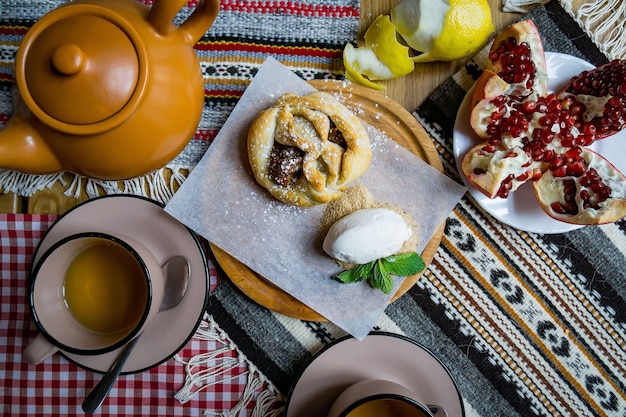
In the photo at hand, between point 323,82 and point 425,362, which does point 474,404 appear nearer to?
point 425,362

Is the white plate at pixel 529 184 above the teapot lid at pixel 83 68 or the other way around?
the other way around

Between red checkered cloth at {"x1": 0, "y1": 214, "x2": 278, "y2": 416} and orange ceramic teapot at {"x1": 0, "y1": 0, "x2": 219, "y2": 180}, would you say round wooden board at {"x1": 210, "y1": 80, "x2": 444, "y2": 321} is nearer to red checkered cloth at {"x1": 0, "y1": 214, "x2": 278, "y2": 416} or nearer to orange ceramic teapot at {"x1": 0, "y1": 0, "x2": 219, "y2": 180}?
red checkered cloth at {"x1": 0, "y1": 214, "x2": 278, "y2": 416}

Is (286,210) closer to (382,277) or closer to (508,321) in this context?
(382,277)

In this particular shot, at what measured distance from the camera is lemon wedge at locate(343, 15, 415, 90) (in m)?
1.16

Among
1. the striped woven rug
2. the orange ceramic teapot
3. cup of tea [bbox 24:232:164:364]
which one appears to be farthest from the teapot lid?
the striped woven rug

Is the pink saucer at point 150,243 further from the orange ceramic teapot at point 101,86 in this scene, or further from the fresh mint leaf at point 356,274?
the fresh mint leaf at point 356,274

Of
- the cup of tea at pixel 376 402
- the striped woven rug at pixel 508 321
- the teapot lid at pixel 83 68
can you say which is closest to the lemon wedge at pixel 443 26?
the striped woven rug at pixel 508 321

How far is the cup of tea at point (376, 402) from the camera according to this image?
1.08 metres

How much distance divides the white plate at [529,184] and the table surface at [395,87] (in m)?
0.09

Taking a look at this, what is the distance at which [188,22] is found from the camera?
3.25 ft

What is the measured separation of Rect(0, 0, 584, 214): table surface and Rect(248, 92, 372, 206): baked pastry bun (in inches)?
5.9

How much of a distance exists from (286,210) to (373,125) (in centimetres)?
26

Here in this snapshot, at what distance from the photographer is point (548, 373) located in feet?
4.08

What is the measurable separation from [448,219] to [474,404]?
407 millimetres
